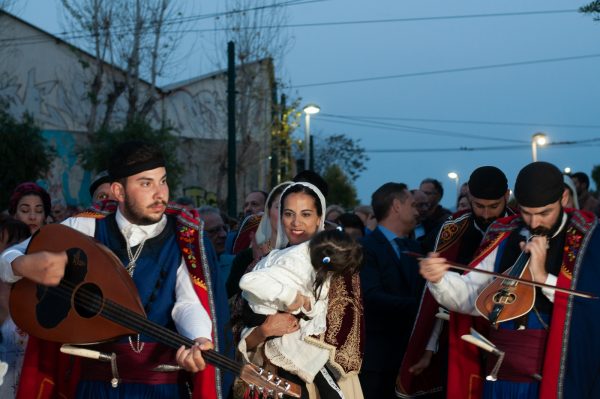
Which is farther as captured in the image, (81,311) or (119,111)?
(119,111)

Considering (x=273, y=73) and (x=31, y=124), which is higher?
(x=273, y=73)

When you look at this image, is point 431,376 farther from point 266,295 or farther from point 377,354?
point 266,295

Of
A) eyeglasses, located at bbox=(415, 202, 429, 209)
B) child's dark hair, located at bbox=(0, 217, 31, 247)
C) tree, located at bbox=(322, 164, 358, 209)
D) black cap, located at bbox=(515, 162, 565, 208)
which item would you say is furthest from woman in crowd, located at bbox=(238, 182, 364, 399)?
tree, located at bbox=(322, 164, 358, 209)

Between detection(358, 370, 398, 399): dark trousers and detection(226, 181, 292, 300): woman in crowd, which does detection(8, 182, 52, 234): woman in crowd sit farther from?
detection(358, 370, 398, 399): dark trousers

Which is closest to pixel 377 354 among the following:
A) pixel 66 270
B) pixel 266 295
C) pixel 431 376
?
pixel 431 376

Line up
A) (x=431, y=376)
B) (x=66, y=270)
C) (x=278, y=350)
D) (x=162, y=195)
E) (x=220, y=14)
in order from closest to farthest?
(x=66, y=270), (x=162, y=195), (x=278, y=350), (x=431, y=376), (x=220, y=14)

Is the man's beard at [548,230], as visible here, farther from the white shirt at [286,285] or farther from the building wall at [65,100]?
the building wall at [65,100]

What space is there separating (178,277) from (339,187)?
5490cm

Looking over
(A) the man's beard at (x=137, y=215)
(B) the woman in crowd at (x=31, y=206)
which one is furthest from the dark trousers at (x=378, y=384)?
(B) the woman in crowd at (x=31, y=206)

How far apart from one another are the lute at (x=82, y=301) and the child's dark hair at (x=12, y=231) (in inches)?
102

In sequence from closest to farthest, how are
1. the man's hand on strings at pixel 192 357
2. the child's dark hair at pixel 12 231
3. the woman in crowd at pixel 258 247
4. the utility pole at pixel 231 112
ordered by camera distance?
the man's hand on strings at pixel 192 357 < the woman in crowd at pixel 258 247 < the child's dark hair at pixel 12 231 < the utility pole at pixel 231 112

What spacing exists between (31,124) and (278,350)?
2114 centimetres

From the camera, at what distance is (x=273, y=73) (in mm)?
34188

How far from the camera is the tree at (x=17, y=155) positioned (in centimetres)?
2377
